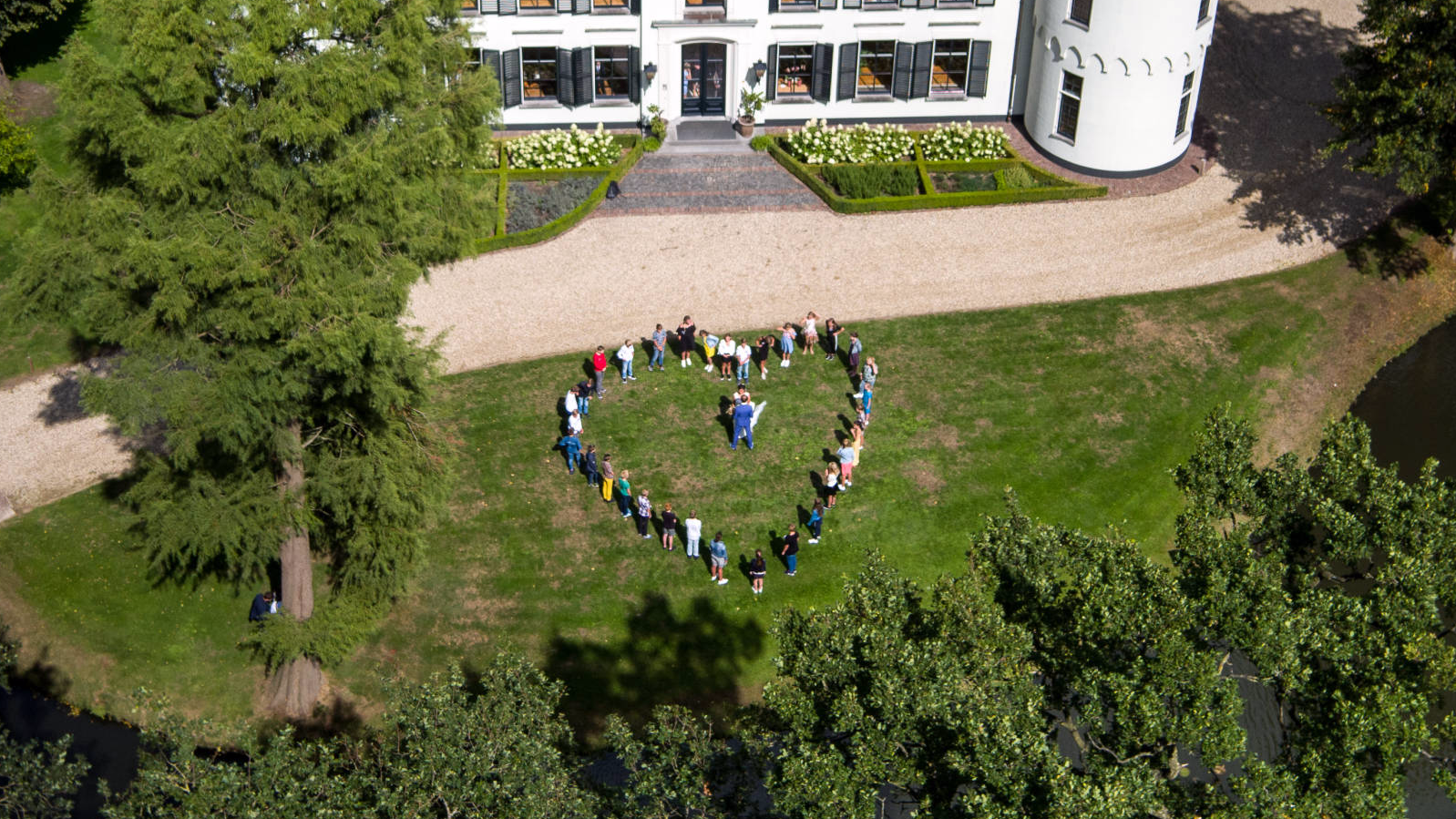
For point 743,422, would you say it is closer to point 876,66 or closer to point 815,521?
point 815,521

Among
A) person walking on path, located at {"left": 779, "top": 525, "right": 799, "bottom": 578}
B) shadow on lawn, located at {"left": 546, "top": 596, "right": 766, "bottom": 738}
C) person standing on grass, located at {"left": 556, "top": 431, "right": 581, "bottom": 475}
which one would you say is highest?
person standing on grass, located at {"left": 556, "top": 431, "right": 581, "bottom": 475}

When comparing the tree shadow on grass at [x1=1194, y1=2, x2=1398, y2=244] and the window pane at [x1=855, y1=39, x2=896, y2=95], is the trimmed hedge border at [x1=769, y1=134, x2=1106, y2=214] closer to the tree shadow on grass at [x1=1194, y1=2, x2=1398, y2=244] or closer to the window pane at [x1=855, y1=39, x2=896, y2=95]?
the window pane at [x1=855, y1=39, x2=896, y2=95]

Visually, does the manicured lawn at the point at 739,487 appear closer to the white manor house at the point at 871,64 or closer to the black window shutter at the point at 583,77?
the white manor house at the point at 871,64

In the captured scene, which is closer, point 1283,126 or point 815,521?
point 815,521

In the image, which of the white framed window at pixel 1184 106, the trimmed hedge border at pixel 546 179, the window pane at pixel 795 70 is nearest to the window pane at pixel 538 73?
the trimmed hedge border at pixel 546 179

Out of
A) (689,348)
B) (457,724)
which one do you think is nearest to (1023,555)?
(457,724)

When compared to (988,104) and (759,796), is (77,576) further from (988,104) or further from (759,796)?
(988,104)

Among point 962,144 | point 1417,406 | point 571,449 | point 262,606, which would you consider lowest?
point 262,606

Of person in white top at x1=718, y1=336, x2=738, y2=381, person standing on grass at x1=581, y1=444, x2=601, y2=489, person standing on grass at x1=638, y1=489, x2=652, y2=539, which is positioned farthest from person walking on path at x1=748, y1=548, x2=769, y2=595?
person in white top at x1=718, y1=336, x2=738, y2=381

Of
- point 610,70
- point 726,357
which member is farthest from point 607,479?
point 610,70
